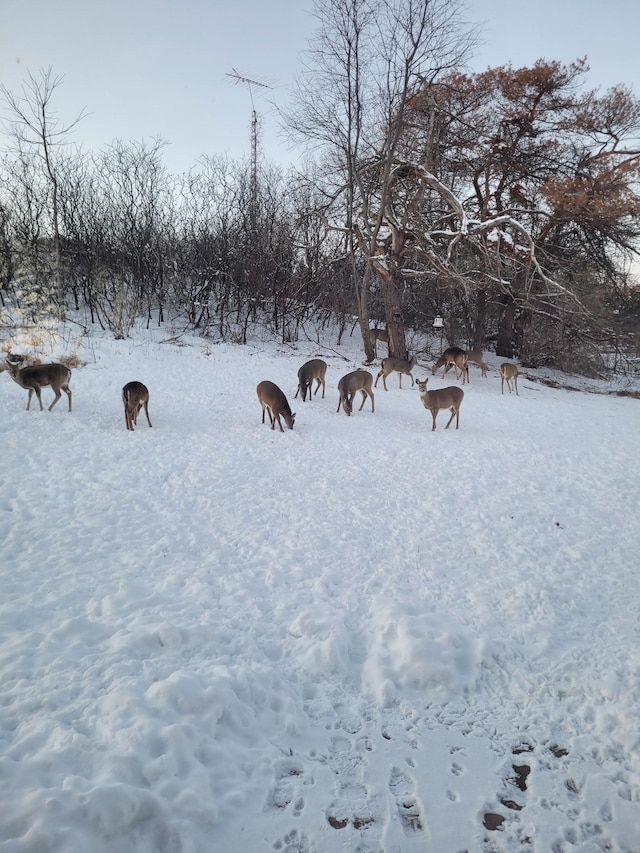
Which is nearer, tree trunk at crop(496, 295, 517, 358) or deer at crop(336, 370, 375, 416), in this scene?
deer at crop(336, 370, 375, 416)

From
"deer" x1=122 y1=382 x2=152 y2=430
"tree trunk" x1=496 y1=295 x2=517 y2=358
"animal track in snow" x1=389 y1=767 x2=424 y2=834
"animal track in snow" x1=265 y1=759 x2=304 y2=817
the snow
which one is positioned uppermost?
"tree trunk" x1=496 y1=295 x2=517 y2=358

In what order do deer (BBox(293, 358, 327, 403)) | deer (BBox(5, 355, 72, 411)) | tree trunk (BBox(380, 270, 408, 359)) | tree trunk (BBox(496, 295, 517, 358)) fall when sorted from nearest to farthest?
1. deer (BBox(5, 355, 72, 411))
2. deer (BBox(293, 358, 327, 403))
3. tree trunk (BBox(380, 270, 408, 359))
4. tree trunk (BBox(496, 295, 517, 358))

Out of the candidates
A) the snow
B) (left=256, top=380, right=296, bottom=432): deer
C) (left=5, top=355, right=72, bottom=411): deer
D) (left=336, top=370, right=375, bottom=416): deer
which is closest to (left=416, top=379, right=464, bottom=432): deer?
(left=336, top=370, right=375, bottom=416): deer

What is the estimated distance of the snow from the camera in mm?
2305

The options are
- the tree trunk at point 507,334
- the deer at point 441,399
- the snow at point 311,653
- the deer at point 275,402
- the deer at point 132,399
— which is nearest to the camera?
the snow at point 311,653

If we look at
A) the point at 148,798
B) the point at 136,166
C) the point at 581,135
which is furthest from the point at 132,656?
the point at 136,166

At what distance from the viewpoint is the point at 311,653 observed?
351 centimetres

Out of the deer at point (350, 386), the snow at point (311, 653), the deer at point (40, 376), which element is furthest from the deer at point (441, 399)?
the deer at point (40, 376)

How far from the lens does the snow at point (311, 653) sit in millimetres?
2305

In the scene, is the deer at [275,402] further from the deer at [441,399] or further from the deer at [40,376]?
the deer at [40,376]

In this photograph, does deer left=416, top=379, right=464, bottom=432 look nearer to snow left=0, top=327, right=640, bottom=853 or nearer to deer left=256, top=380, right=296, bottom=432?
snow left=0, top=327, right=640, bottom=853

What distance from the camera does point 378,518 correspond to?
6145 mm

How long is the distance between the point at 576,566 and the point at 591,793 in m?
2.94

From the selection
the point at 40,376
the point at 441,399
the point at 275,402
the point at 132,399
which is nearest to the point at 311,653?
the point at 275,402
